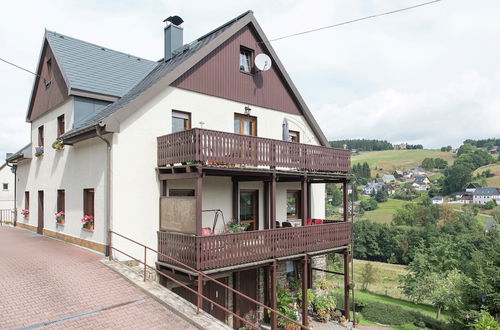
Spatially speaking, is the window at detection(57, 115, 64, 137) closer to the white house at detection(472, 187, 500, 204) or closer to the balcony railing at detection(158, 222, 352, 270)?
the balcony railing at detection(158, 222, 352, 270)

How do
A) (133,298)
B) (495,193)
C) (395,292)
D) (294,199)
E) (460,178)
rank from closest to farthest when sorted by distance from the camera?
(133,298) < (294,199) < (395,292) < (495,193) < (460,178)

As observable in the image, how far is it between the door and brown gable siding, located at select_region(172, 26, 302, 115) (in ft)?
23.4

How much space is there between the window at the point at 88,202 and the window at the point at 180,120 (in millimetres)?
3767

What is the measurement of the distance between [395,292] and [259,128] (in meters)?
31.4

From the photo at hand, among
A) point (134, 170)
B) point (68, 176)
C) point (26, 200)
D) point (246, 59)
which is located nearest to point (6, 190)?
point (26, 200)

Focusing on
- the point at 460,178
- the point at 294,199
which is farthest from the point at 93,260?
the point at 460,178

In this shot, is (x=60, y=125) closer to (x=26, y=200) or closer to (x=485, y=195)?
(x=26, y=200)

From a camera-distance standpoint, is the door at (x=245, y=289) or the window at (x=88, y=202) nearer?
the window at (x=88, y=202)

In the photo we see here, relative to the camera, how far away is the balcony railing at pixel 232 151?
34.7 ft

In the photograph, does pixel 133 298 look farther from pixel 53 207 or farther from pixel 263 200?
pixel 53 207

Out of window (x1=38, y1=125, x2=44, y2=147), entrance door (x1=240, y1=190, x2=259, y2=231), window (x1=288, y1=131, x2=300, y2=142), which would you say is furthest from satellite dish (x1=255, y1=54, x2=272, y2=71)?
window (x1=38, y1=125, x2=44, y2=147)

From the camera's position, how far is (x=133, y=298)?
28.9 ft

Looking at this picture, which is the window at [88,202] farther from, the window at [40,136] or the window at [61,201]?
the window at [40,136]

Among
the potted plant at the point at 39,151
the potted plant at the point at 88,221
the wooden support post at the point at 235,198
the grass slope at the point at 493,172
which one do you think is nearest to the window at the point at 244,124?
the wooden support post at the point at 235,198
